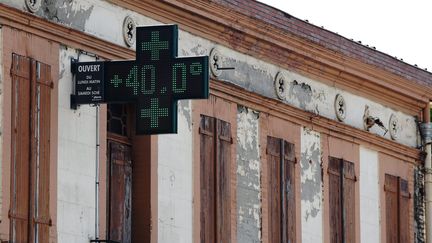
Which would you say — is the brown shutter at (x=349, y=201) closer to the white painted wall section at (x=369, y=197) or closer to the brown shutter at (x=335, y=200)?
the brown shutter at (x=335, y=200)

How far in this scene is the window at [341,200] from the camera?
3719cm

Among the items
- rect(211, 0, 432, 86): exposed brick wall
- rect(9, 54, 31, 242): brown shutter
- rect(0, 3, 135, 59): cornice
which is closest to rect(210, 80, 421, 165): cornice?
rect(211, 0, 432, 86): exposed brick wall

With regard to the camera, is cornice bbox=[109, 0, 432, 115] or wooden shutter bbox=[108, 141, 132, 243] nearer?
wooden shutter bbox=[108, 141, 132, 243]

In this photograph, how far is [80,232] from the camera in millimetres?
29172

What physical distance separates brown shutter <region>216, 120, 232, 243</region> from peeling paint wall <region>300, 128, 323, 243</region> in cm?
284

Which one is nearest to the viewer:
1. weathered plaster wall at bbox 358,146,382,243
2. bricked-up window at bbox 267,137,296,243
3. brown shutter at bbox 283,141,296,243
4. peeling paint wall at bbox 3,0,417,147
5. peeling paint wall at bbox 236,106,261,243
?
peeling paint wall at bbox 3,0,417,147

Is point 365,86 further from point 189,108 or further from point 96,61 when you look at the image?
point 96,61

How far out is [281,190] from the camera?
116ft

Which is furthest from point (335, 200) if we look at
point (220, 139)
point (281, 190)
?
point (220, 139)

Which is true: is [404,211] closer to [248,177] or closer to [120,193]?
[248,177]

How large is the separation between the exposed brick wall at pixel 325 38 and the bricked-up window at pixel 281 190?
2.07m

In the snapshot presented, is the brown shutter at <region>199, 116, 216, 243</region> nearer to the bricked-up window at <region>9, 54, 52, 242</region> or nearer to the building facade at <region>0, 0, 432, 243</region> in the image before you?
the building facade at <region>0, 0, 432, 243</region>

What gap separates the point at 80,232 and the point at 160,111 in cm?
208

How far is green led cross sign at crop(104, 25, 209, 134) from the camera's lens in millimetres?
28672
